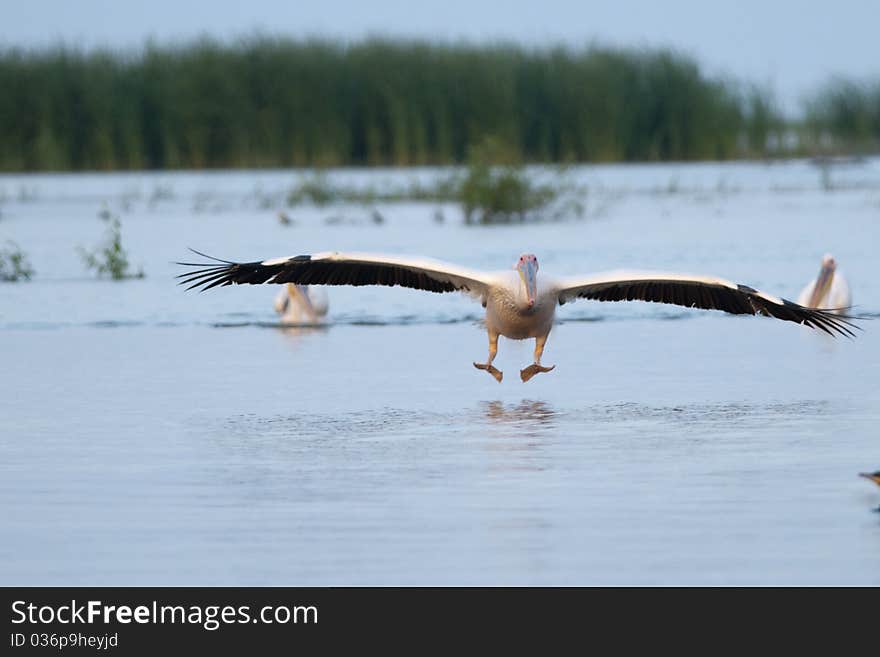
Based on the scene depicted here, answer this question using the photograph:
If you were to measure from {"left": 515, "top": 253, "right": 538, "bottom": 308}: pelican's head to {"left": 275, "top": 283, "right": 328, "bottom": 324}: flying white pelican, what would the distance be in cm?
385

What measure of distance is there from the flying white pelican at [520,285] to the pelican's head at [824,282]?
2.07 meters

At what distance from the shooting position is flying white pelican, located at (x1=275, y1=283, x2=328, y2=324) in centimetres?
1366

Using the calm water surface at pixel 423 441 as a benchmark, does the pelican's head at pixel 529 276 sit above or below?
above

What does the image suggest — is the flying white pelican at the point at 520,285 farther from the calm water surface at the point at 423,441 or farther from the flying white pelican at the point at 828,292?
the flying white pelican at the point at 828,292

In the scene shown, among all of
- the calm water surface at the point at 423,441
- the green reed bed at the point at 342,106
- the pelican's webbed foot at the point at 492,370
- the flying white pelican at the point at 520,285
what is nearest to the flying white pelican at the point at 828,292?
the calm water surface at the point at 423,441

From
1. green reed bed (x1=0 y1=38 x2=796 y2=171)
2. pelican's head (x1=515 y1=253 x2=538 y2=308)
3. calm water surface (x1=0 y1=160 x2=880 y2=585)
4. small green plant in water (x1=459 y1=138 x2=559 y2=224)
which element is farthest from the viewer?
green reed bed (x1=0 y1=38 x2=796 y2=171)

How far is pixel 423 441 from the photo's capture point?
8422 mm

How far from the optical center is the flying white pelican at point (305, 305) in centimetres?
1366

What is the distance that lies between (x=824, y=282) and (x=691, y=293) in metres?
2.78

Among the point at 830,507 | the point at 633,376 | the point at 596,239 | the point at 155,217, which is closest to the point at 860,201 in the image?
the point at 596,239

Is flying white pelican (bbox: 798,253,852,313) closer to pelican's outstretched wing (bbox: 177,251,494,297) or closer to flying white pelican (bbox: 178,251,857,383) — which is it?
flying white pelican (bbox: 178,251,857,383)

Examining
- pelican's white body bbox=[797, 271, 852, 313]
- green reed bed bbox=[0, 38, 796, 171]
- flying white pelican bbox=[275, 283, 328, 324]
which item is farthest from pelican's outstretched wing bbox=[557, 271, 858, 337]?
green reed bed bbox=[0, 38, 796, 171]
